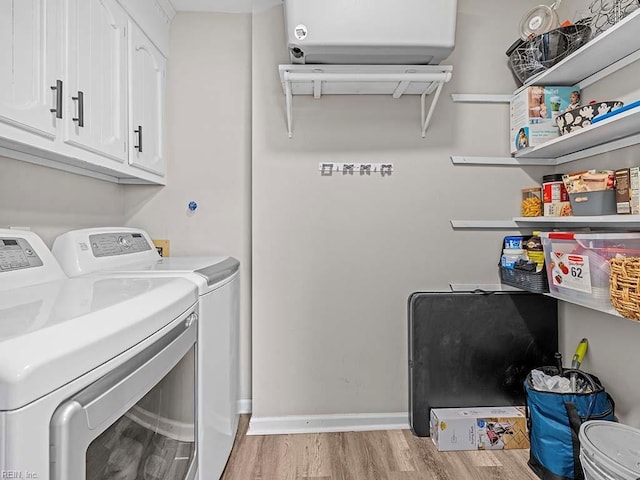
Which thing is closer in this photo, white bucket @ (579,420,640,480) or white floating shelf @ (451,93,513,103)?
white bucket @ (579,420,640,480)

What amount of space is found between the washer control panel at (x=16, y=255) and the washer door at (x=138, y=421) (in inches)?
22.5

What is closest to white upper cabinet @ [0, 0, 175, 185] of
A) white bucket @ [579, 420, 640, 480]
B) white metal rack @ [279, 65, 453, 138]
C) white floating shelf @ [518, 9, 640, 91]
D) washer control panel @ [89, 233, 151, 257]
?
washer control panel @ [89, 233, 151, 257]

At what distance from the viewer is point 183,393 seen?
4.00ft

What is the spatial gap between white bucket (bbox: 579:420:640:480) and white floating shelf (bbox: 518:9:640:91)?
4.59 ft

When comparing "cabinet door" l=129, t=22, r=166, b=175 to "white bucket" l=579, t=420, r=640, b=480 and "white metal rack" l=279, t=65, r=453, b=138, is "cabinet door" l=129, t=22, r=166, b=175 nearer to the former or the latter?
"white metal rack" l=279, t=65, r=453, b=138

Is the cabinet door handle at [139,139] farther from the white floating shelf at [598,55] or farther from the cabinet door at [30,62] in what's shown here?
the white floating shelf at [598,55]

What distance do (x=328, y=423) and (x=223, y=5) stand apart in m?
2.32

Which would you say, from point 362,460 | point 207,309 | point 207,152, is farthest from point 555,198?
point 207,152

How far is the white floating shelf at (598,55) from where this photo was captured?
145 cm

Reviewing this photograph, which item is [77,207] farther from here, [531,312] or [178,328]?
[531,312]

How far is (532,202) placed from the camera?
83.9 inches

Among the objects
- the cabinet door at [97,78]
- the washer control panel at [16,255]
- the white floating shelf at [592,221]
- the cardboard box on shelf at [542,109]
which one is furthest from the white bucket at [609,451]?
the cabinet door at [97,78]

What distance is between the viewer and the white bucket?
4.21 ft

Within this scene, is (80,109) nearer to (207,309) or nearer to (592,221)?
(207,309)
